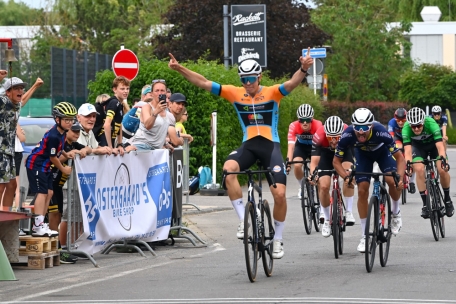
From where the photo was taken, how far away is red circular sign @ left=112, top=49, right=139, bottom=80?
19.9 metres

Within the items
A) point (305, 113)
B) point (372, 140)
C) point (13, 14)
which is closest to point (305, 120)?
point (305, 113)

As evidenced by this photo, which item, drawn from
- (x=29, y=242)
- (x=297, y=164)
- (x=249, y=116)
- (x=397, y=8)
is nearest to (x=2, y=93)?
(x=29, y=242)

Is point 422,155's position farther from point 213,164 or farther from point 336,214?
point 213,164

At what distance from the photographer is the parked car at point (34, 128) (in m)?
22.6

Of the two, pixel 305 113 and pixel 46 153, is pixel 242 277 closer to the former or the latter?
pixel 46 153

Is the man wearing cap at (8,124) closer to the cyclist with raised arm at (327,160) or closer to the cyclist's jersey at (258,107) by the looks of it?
the cyclist's jersey at (258,107)

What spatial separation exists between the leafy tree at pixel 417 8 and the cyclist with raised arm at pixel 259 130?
232 ft

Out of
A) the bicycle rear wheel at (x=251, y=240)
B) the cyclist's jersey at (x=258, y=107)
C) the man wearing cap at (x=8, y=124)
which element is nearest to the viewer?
the bicycle rear wheel at (x=251, y=240)

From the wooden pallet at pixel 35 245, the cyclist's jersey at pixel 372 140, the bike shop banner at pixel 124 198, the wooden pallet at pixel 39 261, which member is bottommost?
the wooden pallet at pixel 39 261

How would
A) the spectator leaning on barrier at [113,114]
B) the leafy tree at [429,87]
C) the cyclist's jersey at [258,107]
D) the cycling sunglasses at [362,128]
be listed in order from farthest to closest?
the leafy tree at [429,87] → the spectator leaning on barrier at [113,114] → the cycling sunglasses at [362,128] → the cyclist's jersey at [258,107]

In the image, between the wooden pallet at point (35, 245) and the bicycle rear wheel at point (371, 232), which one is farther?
the wooden pallet at point (35, 245)

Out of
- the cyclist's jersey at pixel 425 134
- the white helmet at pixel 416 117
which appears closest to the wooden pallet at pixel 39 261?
the white helmet at pixel 416 117

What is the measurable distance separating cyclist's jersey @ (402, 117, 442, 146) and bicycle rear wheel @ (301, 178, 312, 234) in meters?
1.66

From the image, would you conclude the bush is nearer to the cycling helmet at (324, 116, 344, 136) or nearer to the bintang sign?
the bintang sign
